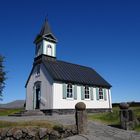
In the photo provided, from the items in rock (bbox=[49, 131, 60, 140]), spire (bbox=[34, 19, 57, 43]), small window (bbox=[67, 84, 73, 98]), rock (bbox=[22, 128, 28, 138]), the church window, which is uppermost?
spire (bbox=[34, 19, 57, 43])

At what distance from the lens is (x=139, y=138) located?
30.5ft

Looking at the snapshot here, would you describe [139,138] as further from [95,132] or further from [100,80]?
[100,80]

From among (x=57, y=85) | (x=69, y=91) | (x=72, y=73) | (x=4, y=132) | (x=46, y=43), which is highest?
(x=46, y=43)

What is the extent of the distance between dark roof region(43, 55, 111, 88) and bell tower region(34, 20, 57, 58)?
1315 millimetres

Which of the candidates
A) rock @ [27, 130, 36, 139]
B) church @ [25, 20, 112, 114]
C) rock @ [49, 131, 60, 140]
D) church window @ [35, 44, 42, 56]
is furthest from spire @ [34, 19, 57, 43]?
rock @ [27, 130, 36, 139]

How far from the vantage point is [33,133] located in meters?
8.80

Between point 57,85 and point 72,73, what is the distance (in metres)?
4.35

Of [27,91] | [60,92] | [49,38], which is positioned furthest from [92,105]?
[49,38]

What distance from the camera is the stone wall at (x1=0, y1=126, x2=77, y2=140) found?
340 inches

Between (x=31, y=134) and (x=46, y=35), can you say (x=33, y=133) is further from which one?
(x=46, y=35)

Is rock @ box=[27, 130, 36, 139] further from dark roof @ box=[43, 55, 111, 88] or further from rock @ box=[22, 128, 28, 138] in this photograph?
dark roof @ box=[43, 55, 111, 88]

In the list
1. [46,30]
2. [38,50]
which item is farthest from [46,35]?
[38,50]

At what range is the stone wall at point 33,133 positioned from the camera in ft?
28.3

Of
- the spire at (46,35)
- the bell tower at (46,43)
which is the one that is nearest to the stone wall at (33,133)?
the bell tower at (46,43)
